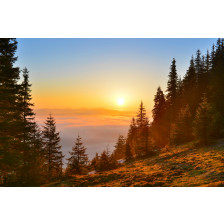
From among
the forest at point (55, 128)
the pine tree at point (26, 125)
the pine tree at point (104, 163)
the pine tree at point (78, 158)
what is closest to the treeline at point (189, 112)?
the forest at point (55, 128)

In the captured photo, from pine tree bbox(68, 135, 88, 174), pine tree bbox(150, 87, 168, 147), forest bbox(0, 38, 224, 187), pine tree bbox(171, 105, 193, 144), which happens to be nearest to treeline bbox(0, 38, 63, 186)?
forest bbox(0, 38, 224, 187)

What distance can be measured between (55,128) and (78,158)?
4.22 metres

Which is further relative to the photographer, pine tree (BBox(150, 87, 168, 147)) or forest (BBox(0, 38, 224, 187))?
pine tree (BBox(150, 87, 168, 147))

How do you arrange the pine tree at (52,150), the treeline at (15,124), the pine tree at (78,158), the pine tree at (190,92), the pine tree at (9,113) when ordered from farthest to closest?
the pine tree at (190,92), the pine tree at (52,150), the pine tree at (78,158), the treeline at (15,124), the pine tree at (9,113)

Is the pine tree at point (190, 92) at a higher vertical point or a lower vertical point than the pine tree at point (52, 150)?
higher

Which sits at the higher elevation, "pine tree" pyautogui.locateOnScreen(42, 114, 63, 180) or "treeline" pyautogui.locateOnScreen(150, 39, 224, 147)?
"treeline" pyautogui.locateOnScreen(150, 39, 224, 147)

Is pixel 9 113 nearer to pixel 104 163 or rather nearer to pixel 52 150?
pixel 104 163

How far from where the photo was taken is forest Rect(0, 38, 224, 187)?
8.31 metres

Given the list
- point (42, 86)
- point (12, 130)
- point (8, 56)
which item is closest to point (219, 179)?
point (42, 86)

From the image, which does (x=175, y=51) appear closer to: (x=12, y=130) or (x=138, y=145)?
(x=12, y=130)

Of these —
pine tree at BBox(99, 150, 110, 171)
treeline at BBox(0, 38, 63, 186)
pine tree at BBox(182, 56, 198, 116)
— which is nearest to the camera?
treeline at BBox(0, 38, 63, 186)

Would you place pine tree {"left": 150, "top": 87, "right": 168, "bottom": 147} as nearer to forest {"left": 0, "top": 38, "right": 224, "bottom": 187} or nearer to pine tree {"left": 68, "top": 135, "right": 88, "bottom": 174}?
forest {"left": 0, "top": 38, "right": 224, "bottom": 187}

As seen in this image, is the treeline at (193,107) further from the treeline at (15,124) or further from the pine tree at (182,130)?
the treeline at (15,124)

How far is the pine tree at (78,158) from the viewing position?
43.8ft
